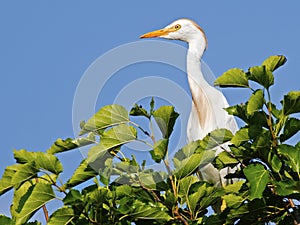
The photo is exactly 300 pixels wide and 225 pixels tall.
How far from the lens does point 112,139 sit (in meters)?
3.53

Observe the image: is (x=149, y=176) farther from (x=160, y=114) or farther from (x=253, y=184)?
(x=253, y=184)

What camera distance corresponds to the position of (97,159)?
143 inches

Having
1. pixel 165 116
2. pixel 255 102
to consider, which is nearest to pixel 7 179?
pixel 165 116

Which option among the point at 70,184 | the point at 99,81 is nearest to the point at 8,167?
the point at 70,184

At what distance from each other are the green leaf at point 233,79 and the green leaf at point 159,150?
0.47 m

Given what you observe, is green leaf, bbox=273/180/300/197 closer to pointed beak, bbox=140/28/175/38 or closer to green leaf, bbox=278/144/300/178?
green leaf, bbox=278/144/300/178

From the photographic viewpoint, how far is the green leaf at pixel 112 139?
3.50 m

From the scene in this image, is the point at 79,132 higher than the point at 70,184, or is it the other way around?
the point at 79,132

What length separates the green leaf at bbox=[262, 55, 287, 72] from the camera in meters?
3.48

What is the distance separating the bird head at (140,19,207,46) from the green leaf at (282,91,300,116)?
13.2 feet

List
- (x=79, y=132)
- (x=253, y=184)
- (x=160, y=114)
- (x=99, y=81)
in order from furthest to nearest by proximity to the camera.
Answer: (x=99, y=81) < (x=79, y=132) < (x=160, y=114) < (x=253, y=184)

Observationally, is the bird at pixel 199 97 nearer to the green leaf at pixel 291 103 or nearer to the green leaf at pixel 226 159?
the green leaf at pixel 226 159

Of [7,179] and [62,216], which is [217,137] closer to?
[62,216]

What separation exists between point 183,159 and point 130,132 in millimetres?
330
